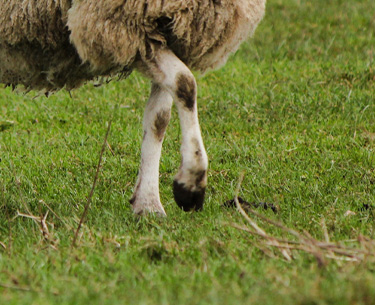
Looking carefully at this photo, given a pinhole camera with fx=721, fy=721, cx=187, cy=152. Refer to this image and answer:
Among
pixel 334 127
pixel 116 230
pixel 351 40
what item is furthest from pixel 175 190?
pixel 351 40

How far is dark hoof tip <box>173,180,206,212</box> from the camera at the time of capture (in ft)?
13.1

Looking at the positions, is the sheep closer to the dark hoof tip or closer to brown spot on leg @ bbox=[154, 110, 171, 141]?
the dark hoof tip

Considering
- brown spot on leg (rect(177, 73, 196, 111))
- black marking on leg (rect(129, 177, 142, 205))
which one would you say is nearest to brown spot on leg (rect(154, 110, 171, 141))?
black marking on leg (rect(129, 177, 142, 205))

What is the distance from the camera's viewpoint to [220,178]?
5281mm

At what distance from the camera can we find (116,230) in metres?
4.01

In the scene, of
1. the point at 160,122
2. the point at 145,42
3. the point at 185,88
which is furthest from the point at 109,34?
the point at 160,122

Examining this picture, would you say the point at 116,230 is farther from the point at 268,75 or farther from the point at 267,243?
the point at 268,75

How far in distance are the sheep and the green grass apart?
0.58 meters

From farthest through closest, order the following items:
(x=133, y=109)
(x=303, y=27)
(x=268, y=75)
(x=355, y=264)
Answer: (x=303, y=27), (x=268, y=75), (x=133, y=109), (x=355, y=264)

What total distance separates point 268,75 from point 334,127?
1.65 meters

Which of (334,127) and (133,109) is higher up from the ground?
(334,127)

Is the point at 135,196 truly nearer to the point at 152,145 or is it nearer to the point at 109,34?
the point at 152,145

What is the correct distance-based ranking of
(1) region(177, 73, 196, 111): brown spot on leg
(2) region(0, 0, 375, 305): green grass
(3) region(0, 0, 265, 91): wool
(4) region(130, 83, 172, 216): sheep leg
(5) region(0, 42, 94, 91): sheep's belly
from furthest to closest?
(4) region(130, 83, 172, 216): sheep leg < (5) region(0, 42, 94, 91): sheep's belly < (1) region(177, 73, 196, 111): brown spot on leg < (3) region(0, 0, 265, 91): wool < (2) region(0, 0, 375, 305): green grass

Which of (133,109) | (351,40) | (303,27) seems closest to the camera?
(133,109)
